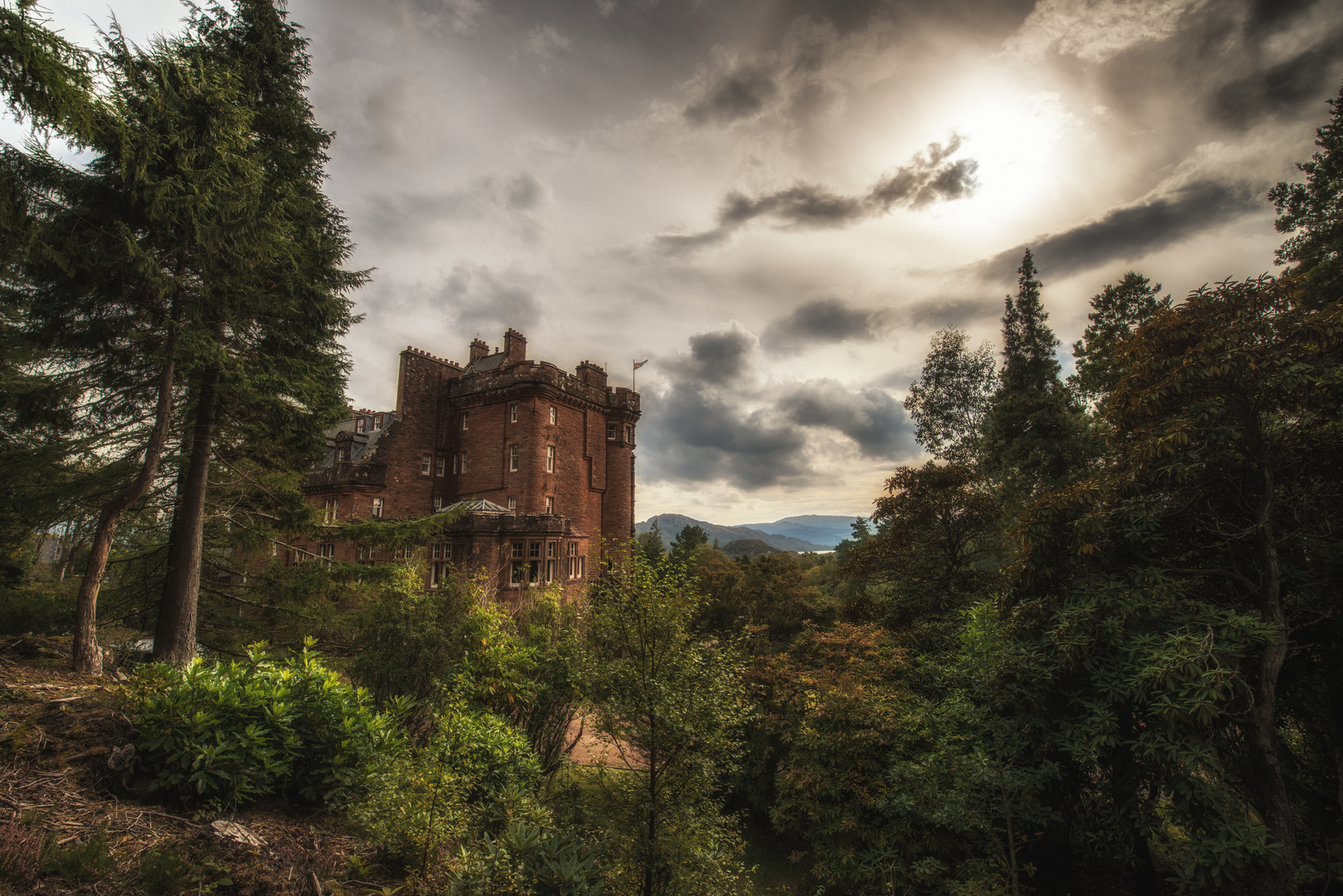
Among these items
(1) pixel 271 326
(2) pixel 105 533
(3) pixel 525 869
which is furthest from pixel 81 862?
(1) pixel 271 326

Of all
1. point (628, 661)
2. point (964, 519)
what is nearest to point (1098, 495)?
point (964, 519)

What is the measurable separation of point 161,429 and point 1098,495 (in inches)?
694

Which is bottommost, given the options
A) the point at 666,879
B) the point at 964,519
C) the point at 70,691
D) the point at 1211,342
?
the point at 666,879

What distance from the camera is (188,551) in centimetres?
1086

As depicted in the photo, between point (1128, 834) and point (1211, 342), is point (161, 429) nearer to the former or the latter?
point (1211, 342)

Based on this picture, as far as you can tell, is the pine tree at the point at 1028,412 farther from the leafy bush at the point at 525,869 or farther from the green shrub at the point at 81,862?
the green shrub at the point at 81,862

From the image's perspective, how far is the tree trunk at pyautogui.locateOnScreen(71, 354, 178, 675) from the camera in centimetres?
888

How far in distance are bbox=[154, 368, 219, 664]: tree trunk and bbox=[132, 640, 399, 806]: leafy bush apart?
3.94 metres

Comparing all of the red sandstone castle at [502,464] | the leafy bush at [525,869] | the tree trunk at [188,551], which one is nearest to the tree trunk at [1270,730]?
the leafy bush at [525,869]

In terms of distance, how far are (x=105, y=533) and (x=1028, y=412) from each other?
29.1 m

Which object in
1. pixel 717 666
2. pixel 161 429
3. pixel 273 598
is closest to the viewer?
pixel 161 429

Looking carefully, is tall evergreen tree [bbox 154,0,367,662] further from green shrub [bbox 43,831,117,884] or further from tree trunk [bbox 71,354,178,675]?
green shrub [bbox 43,831,117,884]

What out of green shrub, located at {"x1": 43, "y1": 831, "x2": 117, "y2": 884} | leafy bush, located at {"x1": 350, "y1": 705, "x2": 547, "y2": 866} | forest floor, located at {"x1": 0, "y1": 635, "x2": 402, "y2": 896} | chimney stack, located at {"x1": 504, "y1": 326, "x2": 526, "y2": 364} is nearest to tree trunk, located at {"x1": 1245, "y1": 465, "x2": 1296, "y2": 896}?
leafy bush, located at {"x1": 350, "y1": 705, "x2": 547, "y2": 866}

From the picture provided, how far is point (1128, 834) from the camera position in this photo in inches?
383
